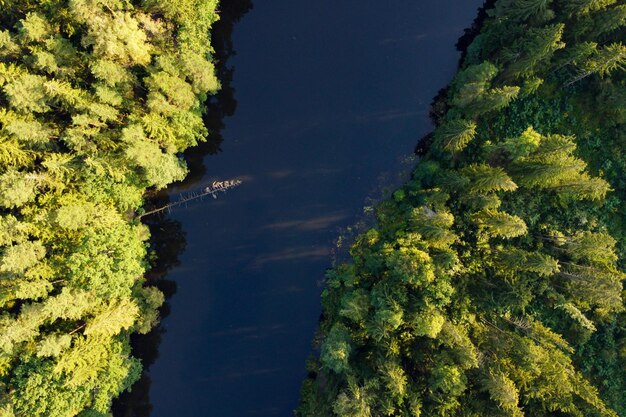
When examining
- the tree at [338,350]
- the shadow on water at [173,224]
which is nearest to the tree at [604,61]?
the tree at [338,350]

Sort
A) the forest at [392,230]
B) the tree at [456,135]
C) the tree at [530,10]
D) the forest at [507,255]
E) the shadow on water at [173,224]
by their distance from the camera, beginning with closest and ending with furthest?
the forest at [507,255]
the forest at [392,230]
the tree at [530,10]
the tree at [456,135]
the shadow on water at [173,224]

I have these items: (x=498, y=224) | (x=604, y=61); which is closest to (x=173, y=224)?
(x=498, y=224)

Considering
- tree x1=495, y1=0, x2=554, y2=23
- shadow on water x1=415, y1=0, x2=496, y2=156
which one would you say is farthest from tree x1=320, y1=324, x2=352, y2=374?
tree x1=495, y1=0, x2=554, y2=23

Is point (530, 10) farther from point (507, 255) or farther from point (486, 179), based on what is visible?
point (507, 255)

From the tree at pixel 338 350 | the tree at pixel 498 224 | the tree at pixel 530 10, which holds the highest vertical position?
the tree at pixel 530 10

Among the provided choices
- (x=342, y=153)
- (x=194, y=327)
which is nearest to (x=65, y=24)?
(x=342, y=153)

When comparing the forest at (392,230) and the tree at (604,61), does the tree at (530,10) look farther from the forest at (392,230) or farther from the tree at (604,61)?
the tree at (604,61)
